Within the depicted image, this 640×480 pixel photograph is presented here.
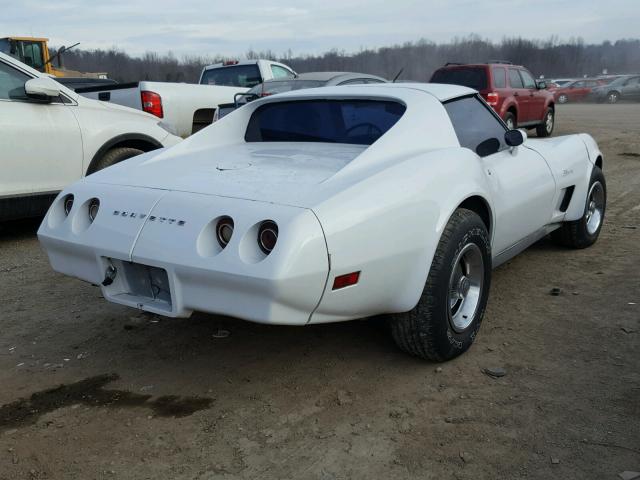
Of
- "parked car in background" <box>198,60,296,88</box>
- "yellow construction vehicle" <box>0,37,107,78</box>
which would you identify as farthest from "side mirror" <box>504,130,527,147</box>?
"yellow construction vehicle" <box>0,37,107,78</box>

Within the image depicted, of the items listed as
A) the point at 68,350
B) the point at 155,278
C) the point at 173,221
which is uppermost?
the point at 173,221

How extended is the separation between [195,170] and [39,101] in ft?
10.2

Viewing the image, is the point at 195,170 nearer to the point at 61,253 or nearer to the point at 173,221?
the point at 173,221

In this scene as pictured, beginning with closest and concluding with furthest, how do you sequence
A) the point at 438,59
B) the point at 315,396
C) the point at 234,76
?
the point at 315,396
the point at 234,76
the point at 438,59

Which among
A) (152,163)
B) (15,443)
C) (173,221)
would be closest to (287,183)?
(173,221)

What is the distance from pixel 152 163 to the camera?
3.47 meters

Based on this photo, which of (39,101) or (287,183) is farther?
(39,101)

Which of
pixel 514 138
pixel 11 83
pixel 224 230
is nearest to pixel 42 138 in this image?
pixel 11 83

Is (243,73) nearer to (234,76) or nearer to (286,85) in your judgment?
(234,76)

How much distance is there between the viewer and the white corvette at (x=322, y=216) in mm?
2498

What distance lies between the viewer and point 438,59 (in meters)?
58.0

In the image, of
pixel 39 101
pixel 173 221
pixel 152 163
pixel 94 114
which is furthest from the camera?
pixel 94 114

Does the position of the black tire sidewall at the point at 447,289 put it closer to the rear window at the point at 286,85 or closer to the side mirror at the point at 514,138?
the side mirror at the point at 514,138

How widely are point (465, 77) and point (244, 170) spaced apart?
10.6 meters
